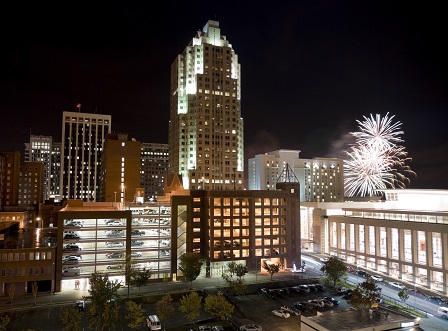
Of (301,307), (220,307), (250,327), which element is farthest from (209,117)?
(250,327)

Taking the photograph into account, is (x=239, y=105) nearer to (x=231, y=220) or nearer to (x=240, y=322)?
(x=231, y=220)

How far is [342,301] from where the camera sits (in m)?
52.0

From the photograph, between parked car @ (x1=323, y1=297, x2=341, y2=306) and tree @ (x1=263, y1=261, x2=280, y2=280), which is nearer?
parked car @ (x1=323, y1=297, x2=341, y2=306)

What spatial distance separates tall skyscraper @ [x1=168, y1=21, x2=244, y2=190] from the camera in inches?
4254

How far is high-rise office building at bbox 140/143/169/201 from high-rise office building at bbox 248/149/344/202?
58.2m

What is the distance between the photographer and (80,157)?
507 feet

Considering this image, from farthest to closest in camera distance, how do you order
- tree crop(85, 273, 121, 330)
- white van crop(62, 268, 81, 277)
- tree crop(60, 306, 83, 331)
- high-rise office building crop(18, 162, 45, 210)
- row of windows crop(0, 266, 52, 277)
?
high-rise office building crop(18, 162, 45, 210), white van crop(62, 268, 81, 277), row of windows crop(0, 266, 52, 277), tree crop(85, 273, 121, 330), tree crop(60, 306, 83, 331)

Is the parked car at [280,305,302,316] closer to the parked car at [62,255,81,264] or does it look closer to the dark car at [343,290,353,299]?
the dark car at [343,290,353,299]

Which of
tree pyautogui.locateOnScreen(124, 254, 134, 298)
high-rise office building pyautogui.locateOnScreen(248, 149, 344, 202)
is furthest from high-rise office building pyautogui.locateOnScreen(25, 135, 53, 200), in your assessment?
tree pyautogui.locateOnScreen(124, 254, 134, 298)

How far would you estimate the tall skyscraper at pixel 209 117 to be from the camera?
355ft

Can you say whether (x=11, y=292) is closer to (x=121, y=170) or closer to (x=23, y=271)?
(x=23, y=271)

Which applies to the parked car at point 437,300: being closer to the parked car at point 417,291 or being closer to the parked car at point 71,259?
the parked car at point 417,291

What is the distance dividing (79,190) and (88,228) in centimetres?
10668

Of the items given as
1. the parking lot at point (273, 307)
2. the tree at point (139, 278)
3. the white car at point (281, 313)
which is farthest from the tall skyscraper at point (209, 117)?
the white car at point (281, 313)
